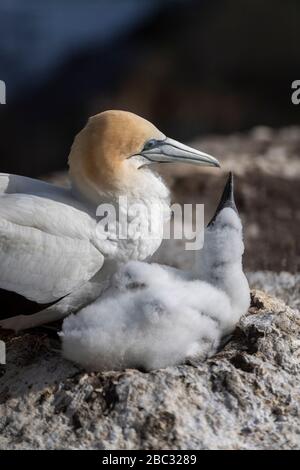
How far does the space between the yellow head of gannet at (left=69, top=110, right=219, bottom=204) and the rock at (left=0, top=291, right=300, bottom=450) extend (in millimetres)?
830

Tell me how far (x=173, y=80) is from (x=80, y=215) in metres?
10.9

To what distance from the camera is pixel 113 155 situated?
4680mm

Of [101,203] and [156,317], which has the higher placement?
[101,203]

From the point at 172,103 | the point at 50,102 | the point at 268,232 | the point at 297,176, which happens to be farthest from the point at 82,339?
the point at 50,102

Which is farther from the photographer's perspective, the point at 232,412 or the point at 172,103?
the point at 172,103

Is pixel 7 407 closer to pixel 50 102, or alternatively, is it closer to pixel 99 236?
pixel 99 236

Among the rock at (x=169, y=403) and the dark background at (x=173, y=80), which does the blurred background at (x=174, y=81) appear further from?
the rock at (x=169, y=403)

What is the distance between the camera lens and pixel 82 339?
14.0 feet

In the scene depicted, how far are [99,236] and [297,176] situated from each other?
4426mm

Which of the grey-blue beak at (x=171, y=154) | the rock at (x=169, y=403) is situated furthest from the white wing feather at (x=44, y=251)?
the grey-blue beak at (x=171, y=154)

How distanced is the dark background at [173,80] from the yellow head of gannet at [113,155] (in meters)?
9.15

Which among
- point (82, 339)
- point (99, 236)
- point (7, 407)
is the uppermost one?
point (99, 236)

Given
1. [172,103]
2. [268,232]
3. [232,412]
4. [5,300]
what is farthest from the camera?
[172,103]

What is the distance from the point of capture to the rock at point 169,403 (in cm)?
407
